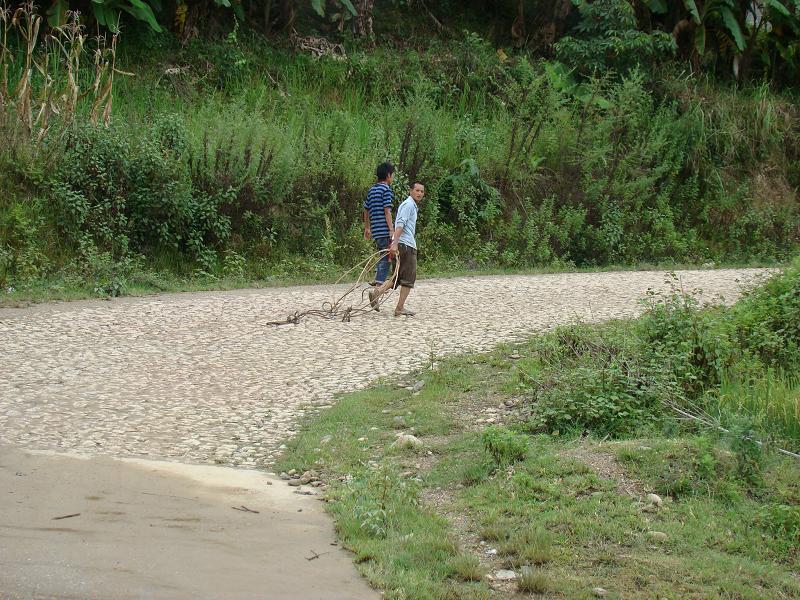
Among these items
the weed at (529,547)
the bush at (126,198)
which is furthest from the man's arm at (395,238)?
the weed at (529,547)

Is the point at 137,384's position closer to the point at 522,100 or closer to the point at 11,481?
the point at 11,481

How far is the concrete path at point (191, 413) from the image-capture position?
5059mm

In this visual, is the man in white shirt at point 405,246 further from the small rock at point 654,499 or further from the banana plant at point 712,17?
the banana plant at point 712,17

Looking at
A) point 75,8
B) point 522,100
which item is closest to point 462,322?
point 522,100

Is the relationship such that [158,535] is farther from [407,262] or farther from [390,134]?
[390,134]

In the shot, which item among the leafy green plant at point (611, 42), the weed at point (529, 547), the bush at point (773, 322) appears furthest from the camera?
the leafy green plant at point (611, 42)

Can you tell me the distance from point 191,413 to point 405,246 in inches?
177

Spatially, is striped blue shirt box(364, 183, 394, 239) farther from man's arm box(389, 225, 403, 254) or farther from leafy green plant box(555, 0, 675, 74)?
leafy green plant box(555, 0, 675, 74)

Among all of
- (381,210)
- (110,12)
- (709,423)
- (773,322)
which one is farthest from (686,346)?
(110,12)

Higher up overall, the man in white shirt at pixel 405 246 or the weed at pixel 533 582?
the man in white shirt at pixel 405 246

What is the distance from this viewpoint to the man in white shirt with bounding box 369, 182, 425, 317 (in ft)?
38.2

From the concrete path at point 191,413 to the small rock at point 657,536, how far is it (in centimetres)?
164

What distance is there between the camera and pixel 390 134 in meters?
19.1

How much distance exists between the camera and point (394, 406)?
825 cm
